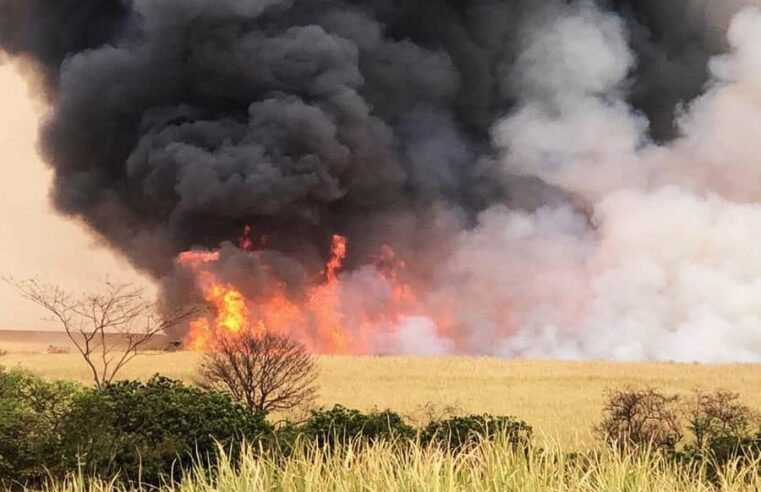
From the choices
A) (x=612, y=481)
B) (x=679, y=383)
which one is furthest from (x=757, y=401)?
(x=612, y=481)

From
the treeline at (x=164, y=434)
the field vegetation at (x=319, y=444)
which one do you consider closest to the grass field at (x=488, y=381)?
the field vegetation at (x=319, y=444)

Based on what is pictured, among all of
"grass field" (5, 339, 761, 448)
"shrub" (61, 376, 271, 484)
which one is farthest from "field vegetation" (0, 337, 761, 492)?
"grass field" (5, 339, 761, 448)

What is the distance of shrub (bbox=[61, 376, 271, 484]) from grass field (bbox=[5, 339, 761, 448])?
12.4 meters

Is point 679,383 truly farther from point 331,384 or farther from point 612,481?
point 612,481

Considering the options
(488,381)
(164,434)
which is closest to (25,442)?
(164,434)

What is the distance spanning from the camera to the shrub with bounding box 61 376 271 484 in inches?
489

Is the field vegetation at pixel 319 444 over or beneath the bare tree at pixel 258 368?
beneath

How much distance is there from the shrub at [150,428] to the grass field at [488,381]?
12.4 metres

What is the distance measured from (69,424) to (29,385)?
5.51 m

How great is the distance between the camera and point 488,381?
47469 millimetres

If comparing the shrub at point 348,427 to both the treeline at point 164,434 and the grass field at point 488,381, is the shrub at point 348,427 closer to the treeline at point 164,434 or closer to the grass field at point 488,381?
the treeline at point 164,434

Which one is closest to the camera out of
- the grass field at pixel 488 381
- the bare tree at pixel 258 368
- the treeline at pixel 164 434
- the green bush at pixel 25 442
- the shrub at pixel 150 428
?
the shrub at pixel 150 428

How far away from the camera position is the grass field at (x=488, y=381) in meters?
33.4

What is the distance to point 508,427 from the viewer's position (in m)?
14.2
